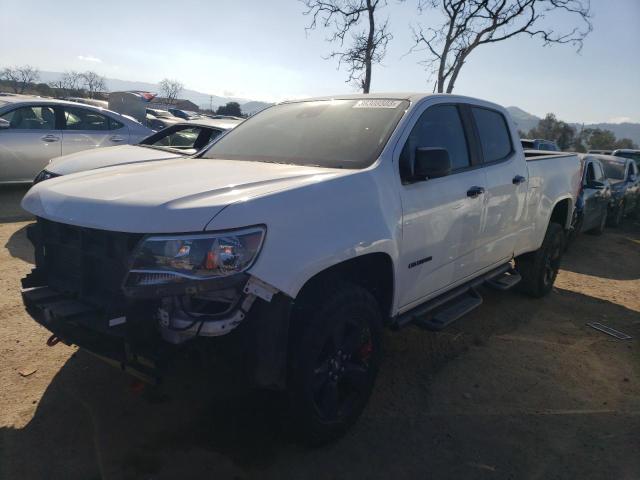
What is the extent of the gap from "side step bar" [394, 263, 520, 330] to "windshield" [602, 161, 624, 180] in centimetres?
883

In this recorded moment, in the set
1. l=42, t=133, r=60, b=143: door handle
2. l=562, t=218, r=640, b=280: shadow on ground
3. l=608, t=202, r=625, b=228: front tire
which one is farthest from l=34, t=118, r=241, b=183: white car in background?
l=608, t=202, r=625, b=228: front tire

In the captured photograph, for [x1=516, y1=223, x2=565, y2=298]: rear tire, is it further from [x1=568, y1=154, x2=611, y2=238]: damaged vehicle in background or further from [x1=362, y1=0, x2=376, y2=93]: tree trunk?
[x1=362, y1=0, x2=376, y2=93]: tree trunk

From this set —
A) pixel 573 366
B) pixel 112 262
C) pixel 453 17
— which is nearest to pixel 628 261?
pixel 573 366

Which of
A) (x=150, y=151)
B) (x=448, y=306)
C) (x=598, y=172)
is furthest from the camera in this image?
(x=598, y=172)

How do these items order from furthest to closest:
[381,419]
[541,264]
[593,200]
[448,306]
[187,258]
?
[593,200] < [541,264] < [448,306] < [381,419] < [187,258]

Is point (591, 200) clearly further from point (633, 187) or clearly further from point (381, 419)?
point (381, 419)

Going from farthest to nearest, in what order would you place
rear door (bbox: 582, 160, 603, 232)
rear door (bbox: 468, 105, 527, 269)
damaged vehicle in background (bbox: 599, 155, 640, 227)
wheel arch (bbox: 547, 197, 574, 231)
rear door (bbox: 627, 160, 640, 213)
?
rear door (bbox: 627, 160, 640, 213) → damaged vehicle in background (bbox: 599, 155, 640, 227) → rear door (bbox: 582, 160, 603, 232) → wheel arch (bbox: 547, 197, 574, 231) → rear door (bbox: 468, 105, 527, 269)

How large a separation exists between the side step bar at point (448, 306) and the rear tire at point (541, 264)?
1.05 metres

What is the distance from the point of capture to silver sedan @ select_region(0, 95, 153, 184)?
795cm

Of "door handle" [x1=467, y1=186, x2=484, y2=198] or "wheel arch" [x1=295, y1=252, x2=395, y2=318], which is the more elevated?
"door handle" [x1=467, y1=186, x2=484, y2=198]

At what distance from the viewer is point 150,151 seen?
22.5 ft

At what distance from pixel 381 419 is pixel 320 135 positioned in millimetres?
1879

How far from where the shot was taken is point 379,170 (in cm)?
286

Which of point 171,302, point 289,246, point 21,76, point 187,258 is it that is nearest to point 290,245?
point 289,246
